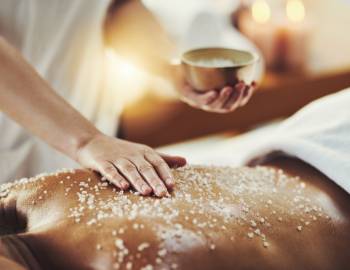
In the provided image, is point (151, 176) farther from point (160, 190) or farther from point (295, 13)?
point (295, 13)

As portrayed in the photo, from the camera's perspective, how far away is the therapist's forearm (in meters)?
1.31

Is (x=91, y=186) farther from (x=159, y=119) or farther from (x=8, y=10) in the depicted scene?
(x=159, y=119)

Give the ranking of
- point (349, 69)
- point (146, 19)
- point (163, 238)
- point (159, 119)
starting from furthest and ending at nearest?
1. point (349, 69)
2. point (159, 119)
3. point (146, 19)
4. point (163, 238)

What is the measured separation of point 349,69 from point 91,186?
2.28 m

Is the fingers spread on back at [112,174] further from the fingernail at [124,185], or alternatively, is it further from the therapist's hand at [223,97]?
the therapist's hand at [223,97]

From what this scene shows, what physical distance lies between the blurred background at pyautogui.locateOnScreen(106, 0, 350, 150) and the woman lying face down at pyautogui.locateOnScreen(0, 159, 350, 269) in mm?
1247

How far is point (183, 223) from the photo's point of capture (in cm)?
101

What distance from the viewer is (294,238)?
3.59 feet

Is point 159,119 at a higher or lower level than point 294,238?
lower

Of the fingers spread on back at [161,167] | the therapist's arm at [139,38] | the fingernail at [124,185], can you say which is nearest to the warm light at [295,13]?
the therapist's arm at [139,38]

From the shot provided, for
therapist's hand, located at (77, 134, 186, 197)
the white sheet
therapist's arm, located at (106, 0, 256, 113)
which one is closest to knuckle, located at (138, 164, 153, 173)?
therapist's hand, located at (77, 134, 186, 197)

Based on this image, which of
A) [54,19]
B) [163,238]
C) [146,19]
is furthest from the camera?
[146,19]

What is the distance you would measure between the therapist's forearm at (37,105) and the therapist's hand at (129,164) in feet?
0.17

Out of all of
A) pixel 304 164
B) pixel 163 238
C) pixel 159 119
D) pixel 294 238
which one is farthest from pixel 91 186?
pixel 159 119
